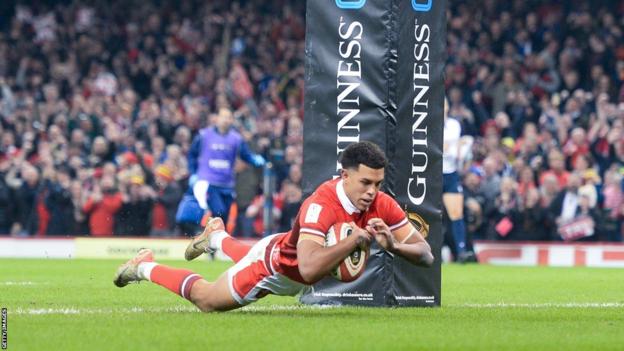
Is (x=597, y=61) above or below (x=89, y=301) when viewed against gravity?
above

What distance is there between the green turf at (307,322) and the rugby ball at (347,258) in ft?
1.11

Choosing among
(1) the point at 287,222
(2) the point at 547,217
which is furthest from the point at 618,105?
(1) the point at 287,222

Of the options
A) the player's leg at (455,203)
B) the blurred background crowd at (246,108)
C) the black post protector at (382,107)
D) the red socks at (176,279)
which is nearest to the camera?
the red socks at (176,279)

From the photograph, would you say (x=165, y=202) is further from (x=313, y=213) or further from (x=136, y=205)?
(x=313, y=213)

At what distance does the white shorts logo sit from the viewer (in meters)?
9.27

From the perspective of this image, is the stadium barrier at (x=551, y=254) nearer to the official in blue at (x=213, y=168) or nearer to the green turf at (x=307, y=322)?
the official in blue at (x=213, y=168)

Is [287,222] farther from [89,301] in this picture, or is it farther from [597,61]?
[89,301]

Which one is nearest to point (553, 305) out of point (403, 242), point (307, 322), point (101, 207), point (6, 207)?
point (403, 242)

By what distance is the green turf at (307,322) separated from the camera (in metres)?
7.94

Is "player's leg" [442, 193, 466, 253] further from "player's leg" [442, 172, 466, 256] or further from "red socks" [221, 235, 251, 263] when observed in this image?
"red socks" [221, 235, 251, 263]

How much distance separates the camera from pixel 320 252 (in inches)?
356

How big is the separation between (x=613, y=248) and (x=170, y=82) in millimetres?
11393

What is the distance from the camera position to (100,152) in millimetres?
24875

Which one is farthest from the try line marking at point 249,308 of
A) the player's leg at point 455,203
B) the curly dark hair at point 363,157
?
the player's leg at point 455,203
